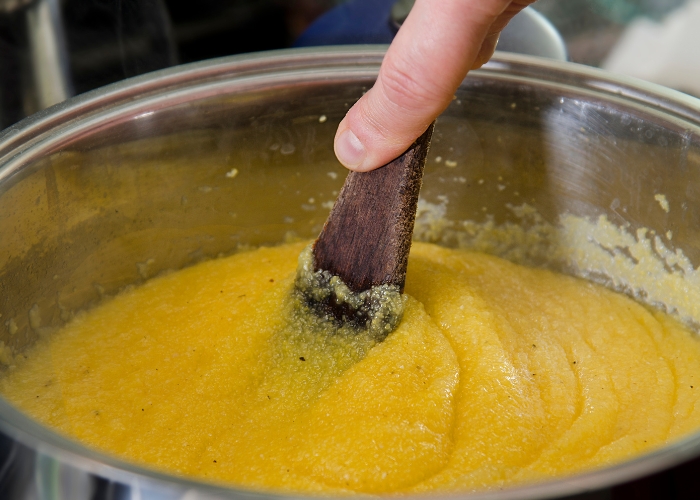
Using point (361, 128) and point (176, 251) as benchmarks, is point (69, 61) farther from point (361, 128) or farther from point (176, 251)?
point (361, 128)

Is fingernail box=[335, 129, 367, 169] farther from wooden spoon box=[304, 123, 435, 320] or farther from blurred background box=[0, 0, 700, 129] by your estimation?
blurred background box=[0, 0, 700, 129]

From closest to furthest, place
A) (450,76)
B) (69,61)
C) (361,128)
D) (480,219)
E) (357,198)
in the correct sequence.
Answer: (450,76) < (361,128) < (357,198) < (480,219) < (69,61)

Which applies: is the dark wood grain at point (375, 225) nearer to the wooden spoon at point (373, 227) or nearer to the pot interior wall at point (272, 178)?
the wooden spoon at point (373, 227)

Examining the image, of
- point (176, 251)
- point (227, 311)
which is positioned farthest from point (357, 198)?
point (176, 251)

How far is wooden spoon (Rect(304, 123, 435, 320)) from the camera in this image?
98 centimetres

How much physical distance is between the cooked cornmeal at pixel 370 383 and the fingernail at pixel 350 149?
250mm

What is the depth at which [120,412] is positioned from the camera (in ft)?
3.15

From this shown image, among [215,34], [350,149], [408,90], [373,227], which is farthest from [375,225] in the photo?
[215,34]

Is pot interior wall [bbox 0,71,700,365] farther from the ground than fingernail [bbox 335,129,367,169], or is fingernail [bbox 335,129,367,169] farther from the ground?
fingernail [bbox 335,129,367,169]

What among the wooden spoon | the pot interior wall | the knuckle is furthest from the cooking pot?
the knuckle

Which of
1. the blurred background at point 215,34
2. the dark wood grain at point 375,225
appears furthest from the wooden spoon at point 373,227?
the blurred background at point 215,34

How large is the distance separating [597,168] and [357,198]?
0.45 meters

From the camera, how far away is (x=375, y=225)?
103 cm

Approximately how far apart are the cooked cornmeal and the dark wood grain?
76 millimetres
